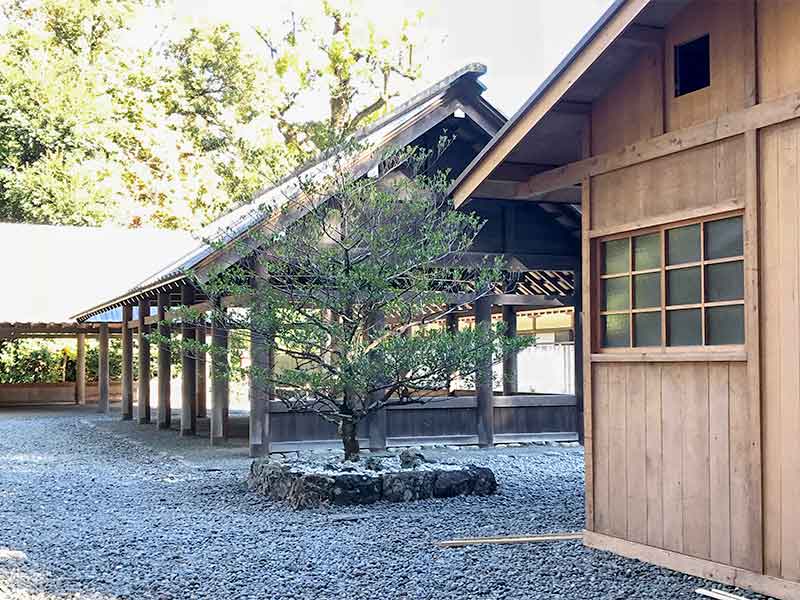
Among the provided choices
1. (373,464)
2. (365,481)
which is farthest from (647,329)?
(373,464)

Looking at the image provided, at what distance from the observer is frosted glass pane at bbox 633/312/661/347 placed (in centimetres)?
598

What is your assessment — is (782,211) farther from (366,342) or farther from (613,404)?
(366,342)

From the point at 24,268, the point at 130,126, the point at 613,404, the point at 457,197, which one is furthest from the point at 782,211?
the point at 130,126

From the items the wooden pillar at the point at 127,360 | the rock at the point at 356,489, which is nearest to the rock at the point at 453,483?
the rock at the point at 356,489

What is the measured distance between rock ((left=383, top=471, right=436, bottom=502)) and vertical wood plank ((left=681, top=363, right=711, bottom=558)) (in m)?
3.37

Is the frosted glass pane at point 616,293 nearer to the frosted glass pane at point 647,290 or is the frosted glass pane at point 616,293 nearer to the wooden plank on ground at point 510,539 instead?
the frosted glass pane at point 647,290

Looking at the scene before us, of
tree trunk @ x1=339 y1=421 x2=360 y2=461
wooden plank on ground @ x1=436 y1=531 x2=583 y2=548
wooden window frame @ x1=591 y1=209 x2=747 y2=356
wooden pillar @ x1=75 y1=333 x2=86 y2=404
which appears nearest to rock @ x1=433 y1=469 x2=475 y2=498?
tree trunk @ x1=339 y1=421 x2=360 y2=461

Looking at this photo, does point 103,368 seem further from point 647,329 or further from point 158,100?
point 647,329

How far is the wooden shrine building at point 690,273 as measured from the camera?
5066 millimetres

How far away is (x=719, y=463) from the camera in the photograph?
5402 mm

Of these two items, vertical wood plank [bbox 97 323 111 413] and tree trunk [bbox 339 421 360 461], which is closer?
tree trunk [bbox 339 421 360 461]

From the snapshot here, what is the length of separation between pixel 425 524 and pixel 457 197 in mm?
2602

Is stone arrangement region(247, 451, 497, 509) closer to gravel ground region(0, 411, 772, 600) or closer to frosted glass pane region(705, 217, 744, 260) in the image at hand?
gravel ground region(0, 411, 772, 600)

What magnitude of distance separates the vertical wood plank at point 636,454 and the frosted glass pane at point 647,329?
16 cm
